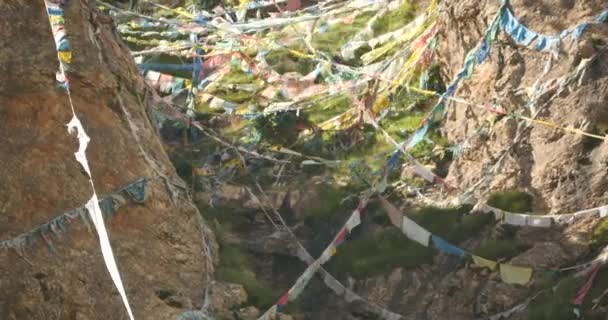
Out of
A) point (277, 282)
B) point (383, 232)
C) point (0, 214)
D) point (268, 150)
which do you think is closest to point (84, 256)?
point (0, 214)

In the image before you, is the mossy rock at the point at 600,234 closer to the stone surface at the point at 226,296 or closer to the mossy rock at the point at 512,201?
the mossy rock at the point at 512,201

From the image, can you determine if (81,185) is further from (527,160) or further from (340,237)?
(527,160)

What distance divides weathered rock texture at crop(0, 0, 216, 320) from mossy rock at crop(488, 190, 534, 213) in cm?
373

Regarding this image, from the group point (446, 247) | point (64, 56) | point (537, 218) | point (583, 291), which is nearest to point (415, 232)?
point (446, 247)

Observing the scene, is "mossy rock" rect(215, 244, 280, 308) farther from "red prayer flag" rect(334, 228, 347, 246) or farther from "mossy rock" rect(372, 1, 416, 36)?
"mossy rock" rect(372, 1, 416, 36)

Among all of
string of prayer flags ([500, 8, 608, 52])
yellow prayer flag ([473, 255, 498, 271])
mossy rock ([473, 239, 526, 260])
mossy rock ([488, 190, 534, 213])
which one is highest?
string of prayer flags ([500, 8, 608, 52])

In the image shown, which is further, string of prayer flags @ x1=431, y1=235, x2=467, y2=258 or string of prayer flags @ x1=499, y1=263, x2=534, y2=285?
string of prayer flags @ x1=431, y1=235, x2=467, y2=258

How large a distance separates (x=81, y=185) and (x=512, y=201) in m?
5.60

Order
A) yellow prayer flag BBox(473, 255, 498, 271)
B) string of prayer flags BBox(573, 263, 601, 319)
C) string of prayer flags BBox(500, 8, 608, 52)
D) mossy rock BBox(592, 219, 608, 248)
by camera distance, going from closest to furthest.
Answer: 1. string of prayer flags BBox(573, 263, 601, 319)
2. yellow prayer flag BBox(473, 255, 498, 271)
3. mossy rock BBox(592, 219, 608, 248)
4. string of prayer flags BBox(500, 8, 608, 52)

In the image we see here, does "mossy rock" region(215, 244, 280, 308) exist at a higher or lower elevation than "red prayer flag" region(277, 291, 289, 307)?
lower

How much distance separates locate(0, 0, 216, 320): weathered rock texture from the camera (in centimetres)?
1061

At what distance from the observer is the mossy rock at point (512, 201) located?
1357cm

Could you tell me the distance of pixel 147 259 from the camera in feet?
38.9

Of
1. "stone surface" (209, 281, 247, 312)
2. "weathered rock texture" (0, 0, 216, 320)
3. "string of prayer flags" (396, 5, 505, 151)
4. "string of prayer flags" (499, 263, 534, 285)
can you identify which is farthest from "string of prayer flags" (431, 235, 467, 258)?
"weathered rock texture" (0, 0, 216, 320)
